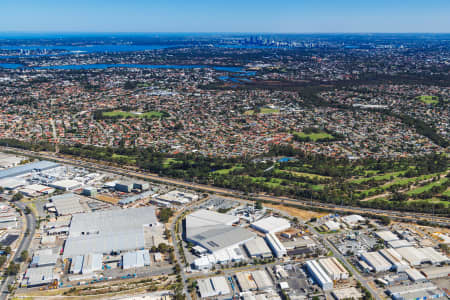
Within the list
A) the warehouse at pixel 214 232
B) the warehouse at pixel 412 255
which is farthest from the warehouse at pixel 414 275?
the warehouse at pixel 214 232

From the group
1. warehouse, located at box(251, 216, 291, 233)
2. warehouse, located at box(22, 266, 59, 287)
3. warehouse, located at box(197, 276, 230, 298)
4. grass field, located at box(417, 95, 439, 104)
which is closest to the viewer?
warehouse, located at box(197, 276, 230, 298)

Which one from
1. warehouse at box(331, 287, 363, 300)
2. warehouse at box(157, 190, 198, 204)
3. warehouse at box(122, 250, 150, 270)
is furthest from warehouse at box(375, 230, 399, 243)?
warehouse at box(122, 250, 150, 270)

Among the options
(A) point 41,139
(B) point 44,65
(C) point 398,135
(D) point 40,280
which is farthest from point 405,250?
(B) point 44,65

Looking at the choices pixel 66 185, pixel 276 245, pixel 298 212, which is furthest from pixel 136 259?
pixel 66 185

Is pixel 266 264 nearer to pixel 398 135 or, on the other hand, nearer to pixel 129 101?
pixel 398 135

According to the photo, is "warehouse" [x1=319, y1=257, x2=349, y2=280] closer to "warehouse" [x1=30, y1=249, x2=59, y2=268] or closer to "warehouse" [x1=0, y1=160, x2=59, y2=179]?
"warehouse" [x1=30, y1=249, x2=59, y2=268]

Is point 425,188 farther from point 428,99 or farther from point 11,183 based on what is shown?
point 428,99
